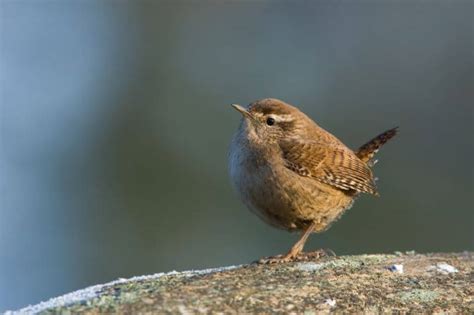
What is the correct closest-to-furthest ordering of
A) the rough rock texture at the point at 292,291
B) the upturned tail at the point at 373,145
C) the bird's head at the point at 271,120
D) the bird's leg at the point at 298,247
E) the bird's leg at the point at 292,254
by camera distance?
the rough rock texture at the point at 292,291 → the bird's leg at the point at 292,254 → the bird's leg at the point at 298,247 → the bird's head at the point at 271,120 → the upturned tail at the point at 373,145

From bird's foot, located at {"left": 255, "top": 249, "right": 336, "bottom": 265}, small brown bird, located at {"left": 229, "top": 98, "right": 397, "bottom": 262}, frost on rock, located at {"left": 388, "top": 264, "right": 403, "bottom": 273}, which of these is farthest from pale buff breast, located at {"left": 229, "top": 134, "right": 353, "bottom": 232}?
frost on rock, located at {"left": 388, "top": 264, "right": 403, "bottom": 273}

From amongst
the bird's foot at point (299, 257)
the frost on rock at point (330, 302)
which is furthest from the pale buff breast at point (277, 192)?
the frost on rock at point (330, 302)

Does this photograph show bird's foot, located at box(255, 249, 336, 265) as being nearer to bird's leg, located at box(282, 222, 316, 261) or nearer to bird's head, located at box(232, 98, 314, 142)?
bird's leg, located at box(282, 222, 316, 261)

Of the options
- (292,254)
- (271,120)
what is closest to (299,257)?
(292,254)

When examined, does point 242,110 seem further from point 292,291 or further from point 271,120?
point 292,291

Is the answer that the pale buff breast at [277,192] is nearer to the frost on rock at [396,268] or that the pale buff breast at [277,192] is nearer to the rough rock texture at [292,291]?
the rough rock texture at [292,291]

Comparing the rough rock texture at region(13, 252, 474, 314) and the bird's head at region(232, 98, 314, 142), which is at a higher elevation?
the bird's head at region(232, 98, 314, 142)

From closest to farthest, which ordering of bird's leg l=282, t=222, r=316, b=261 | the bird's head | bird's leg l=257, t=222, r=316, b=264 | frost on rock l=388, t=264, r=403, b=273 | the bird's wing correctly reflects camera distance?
frost on rock l=388, t=264, r=403, b=273 → bird's leg l=257, t=222, r=316, b=264 → bird's leg l=282, t=222, r=316, b=261 → the bird's wing → the bird's head
